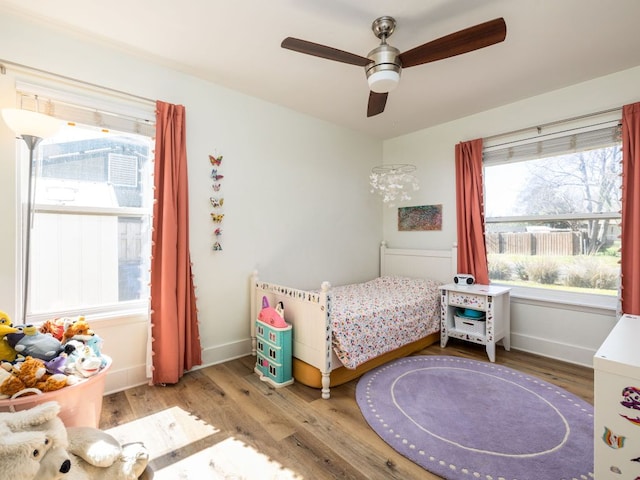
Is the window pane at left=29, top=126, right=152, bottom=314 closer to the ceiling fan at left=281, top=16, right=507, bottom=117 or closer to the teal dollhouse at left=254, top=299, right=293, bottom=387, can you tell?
the teal dollhouse at left=254, top=299, right=293, bottom=387

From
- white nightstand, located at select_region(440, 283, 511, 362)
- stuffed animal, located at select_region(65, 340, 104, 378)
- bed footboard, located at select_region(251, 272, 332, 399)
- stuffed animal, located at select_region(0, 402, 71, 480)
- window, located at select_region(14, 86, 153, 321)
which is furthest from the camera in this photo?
white nightstand, located at select_region(440, 283, 511, 362)

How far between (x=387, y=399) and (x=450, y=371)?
0.78 metres

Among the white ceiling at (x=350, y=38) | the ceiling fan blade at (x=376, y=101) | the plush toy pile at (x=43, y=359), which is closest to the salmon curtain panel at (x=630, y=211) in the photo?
the white ceiling at (x=350, y=38)

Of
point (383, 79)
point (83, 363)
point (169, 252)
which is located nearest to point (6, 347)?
point (83, 363)

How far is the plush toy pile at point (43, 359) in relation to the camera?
1.20 m

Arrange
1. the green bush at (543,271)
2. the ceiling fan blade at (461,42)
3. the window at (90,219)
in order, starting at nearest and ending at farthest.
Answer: the ceiling fan blade at (461,42), the window at (90,219), the green bush at (543,271)

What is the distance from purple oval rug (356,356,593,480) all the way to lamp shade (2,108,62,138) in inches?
102

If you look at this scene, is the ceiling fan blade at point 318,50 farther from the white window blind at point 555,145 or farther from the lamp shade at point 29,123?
the white window blind at point 555,145

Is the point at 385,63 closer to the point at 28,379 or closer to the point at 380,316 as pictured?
the point at 380,316

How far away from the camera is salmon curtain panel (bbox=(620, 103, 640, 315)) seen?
2385mm

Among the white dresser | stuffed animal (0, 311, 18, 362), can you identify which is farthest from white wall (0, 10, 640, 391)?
the white dresser

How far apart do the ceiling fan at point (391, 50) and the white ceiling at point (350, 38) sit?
22cm

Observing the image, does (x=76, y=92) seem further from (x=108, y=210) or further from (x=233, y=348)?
(x=233, y=348)

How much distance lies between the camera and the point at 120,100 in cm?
226
